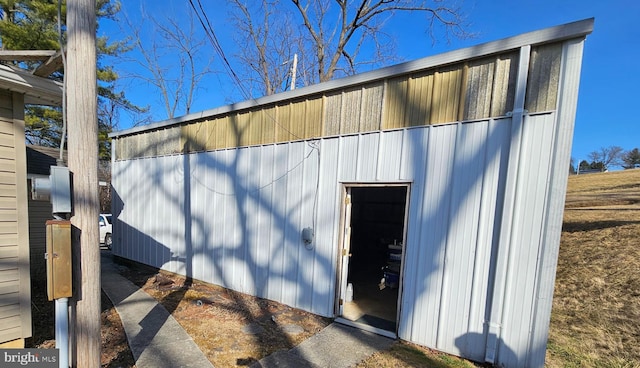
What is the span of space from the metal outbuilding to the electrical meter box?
3206 mm

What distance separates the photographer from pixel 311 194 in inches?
192

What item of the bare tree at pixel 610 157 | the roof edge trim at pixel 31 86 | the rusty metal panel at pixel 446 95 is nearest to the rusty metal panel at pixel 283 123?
the rusty metal panel at pixel 446 95

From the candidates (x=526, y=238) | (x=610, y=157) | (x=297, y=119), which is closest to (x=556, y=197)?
(x=526, y=238)

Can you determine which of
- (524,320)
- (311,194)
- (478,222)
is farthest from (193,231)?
(524,320)

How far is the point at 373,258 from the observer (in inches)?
399

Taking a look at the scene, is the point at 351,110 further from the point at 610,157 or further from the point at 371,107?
the point at 610,157

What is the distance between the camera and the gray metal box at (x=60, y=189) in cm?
200

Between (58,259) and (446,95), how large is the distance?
428cm

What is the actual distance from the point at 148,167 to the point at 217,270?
372 cm

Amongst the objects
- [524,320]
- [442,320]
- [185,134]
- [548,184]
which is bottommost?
[442,320]

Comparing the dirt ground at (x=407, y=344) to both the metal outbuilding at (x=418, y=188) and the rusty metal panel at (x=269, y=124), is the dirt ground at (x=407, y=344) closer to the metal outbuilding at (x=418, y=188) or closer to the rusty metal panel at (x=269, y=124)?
the metal outbuilding at (x=418, y=188)

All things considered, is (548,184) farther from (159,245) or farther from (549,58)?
(159,245)

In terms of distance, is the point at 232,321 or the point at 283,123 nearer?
the point at 232,321

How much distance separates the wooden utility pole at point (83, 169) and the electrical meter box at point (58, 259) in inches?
4.7
